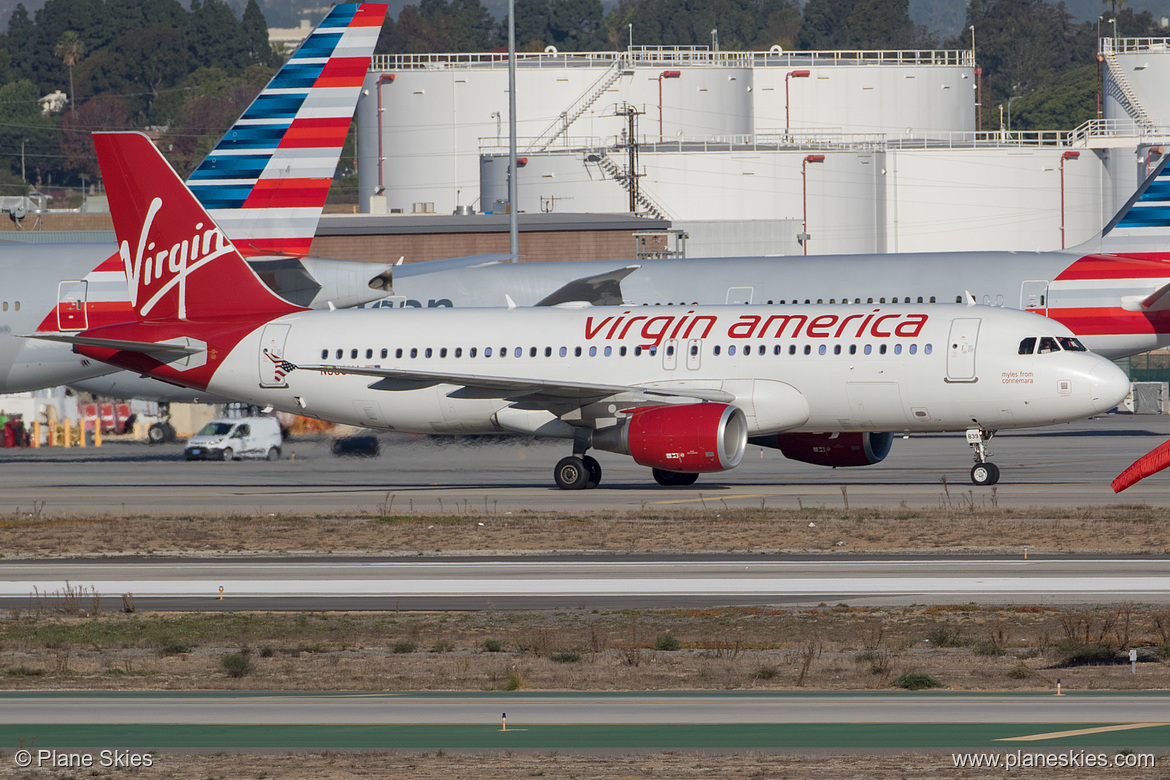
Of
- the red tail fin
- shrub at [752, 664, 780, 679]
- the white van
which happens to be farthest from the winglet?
the white van

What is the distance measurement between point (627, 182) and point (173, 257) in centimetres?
5362

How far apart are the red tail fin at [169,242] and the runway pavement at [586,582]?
12538 mm

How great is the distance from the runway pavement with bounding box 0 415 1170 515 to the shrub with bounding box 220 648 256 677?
14.3 meters

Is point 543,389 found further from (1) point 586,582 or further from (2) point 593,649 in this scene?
(2) point 593,649

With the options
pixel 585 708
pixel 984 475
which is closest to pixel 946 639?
pixel 585 708

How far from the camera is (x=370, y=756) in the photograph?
40.2 feet

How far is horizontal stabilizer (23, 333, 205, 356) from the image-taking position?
34.5 meters

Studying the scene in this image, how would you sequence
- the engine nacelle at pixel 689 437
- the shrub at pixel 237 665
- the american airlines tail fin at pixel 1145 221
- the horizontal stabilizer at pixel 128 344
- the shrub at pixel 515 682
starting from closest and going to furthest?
the shrub at pixel 515 682, the shrub at pixel 237 665, the engine nacelle at pixel 689 437, the horizontal stabilizer at pixel 128 344, the american airlines tail fin at pixel 1145 221

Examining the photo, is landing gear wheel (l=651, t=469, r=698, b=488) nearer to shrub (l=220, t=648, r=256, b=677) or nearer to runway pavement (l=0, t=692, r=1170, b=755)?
shrub (l=220, t=648, r=256, b=677)

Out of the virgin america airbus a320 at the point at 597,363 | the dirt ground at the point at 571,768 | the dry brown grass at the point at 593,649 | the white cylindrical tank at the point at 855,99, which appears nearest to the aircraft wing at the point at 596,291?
A: the virgin america airbus a320 at the point at 597,363

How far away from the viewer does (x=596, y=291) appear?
147ft

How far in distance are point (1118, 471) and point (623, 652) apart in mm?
23212

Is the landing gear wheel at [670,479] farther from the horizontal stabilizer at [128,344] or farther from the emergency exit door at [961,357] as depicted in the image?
the horizontal stabilizer at [128,344]

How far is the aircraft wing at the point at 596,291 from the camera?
4412 centimetres
